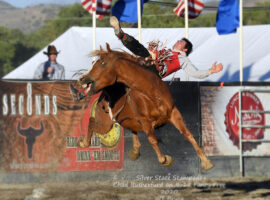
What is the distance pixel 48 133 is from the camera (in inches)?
492

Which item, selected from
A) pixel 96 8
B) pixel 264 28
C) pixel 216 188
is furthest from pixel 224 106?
pixel 264 28

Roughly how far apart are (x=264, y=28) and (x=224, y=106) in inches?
344

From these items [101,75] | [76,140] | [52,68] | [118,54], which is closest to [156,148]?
[101,75]

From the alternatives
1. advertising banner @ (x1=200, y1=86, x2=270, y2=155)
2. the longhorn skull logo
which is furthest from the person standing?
advertising banner @ (x1=200, y1=86, x2=270, y2=155)

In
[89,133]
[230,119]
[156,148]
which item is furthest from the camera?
[230,119]

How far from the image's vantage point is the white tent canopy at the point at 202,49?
19.4 meters

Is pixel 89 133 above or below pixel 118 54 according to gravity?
below

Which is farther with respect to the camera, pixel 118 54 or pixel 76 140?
pixel 76 140

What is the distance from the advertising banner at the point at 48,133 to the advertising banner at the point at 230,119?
7.91 feet

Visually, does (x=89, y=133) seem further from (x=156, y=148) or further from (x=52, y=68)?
(x=52, y=68)

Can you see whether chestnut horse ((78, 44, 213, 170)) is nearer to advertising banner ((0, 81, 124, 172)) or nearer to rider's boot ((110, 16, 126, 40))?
rider's boot ((110, 16, 126, 40))

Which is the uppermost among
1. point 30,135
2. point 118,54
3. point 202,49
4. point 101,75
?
point 202,49

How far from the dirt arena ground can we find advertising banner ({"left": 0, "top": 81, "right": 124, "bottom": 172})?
1.71 ft

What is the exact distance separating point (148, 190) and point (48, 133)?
294 cm
